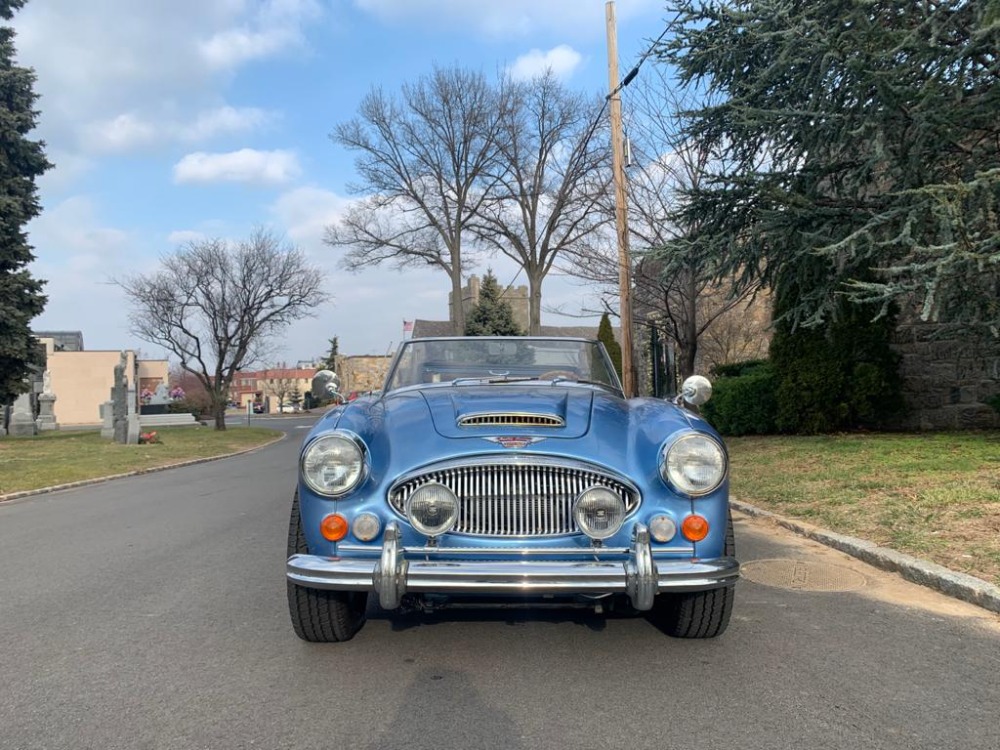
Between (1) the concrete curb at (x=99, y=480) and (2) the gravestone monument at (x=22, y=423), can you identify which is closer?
(1) the concrete curb at (x=99, y=480)

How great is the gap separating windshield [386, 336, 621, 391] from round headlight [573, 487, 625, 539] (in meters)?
1.58

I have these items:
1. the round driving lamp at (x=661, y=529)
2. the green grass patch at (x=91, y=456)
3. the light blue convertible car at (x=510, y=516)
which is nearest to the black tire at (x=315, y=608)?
the light blue convertible car at (x=510, y=516)

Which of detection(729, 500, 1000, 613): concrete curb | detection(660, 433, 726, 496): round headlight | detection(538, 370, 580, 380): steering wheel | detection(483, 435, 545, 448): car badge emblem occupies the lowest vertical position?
detection(729, 500, 1000, 613): concrete curb

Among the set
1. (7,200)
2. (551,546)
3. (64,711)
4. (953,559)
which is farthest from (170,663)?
(7,200)

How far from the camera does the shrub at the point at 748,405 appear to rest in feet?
48.3

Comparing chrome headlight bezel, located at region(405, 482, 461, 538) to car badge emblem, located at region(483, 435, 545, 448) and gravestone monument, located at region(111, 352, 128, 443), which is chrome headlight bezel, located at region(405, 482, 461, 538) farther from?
gravestone monument, located at region(111, 352, 128, 443)

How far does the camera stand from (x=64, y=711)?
3150mm

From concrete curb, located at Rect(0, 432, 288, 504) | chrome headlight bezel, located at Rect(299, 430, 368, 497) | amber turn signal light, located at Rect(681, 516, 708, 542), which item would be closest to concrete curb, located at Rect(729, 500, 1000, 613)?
amber turn signal light, located at Rect(681, 516, 708, 542)

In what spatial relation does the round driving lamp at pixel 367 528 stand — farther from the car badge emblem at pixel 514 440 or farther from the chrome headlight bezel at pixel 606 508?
the chrome headlight bezel at pixel 606 508

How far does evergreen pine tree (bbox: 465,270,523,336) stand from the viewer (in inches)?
1911

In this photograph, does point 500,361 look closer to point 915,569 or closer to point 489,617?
point 489,617

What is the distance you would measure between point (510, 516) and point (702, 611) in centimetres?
113

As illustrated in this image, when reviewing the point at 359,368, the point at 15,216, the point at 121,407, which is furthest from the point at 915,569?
the point at 359,368

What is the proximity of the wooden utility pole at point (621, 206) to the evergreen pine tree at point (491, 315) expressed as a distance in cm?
3317
